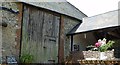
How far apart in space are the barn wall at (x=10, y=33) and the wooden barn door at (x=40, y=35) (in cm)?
56

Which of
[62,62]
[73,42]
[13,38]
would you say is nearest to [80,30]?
[73,42]

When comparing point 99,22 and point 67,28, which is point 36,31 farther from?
point 99,22

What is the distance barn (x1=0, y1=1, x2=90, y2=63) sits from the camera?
11.2 meters

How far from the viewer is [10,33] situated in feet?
37.0

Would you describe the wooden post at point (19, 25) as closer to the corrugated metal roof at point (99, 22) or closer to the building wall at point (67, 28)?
the building wall at point (67, 28)

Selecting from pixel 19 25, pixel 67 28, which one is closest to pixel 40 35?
pixel 19 25

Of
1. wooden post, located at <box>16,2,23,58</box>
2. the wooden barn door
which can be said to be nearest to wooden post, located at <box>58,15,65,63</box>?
the wooden barn door

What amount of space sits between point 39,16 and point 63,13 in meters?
2.07

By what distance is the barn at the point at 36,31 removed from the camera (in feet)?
36.9

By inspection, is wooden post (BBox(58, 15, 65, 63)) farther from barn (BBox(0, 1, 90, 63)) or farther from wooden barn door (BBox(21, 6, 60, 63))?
wooden barn door (BBox(21, 6, 60, 63))

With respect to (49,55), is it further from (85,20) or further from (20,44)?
(85,20)

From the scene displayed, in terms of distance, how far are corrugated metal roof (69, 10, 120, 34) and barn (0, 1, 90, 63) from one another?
→ 885 millimetres

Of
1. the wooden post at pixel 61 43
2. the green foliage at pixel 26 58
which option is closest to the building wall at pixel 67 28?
the wooden post at pixel 61 43

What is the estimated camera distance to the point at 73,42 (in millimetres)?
15266
